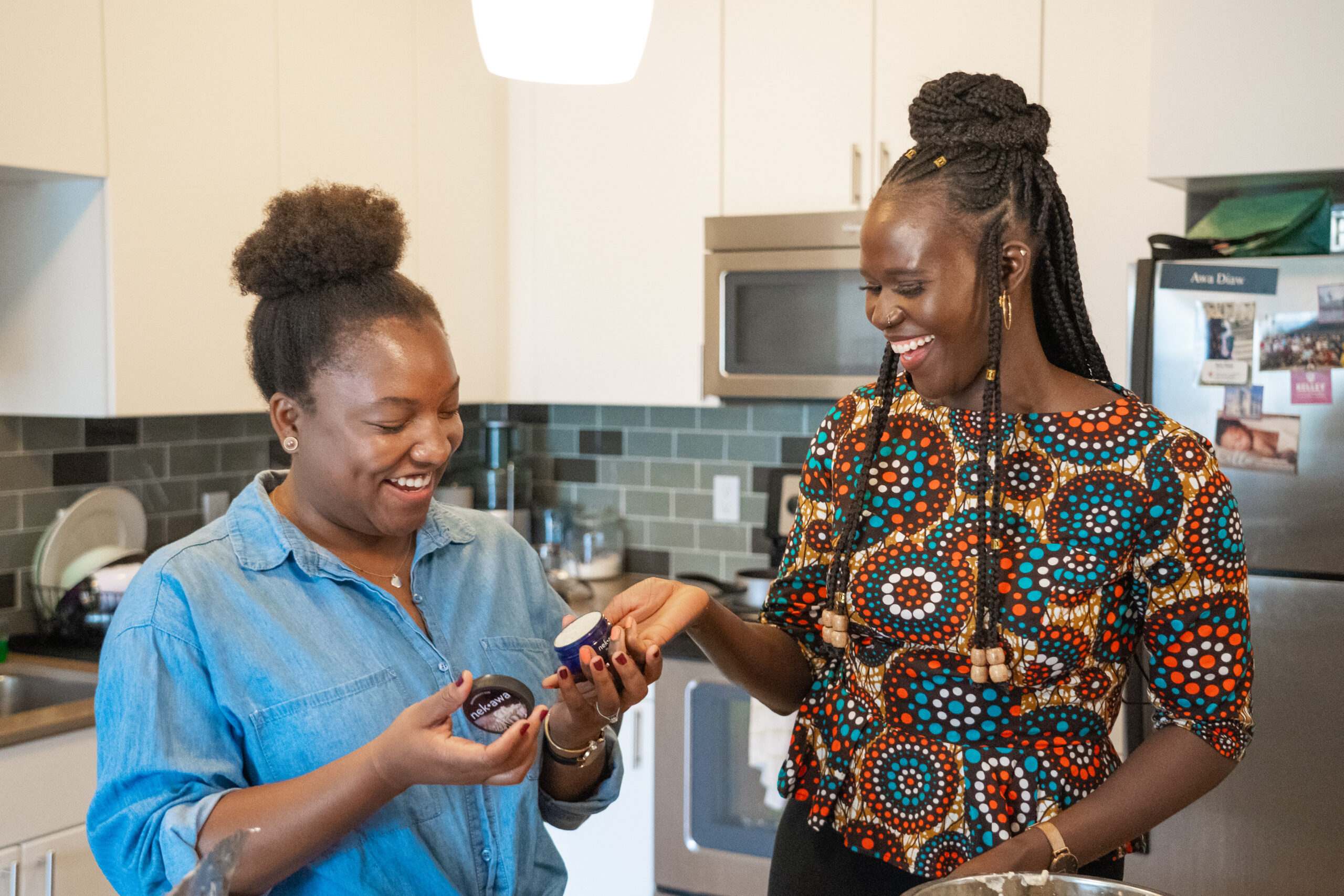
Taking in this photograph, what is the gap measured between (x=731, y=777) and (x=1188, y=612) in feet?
5.70

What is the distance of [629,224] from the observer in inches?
123

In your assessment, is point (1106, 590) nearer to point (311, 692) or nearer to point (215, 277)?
point (311, 692)

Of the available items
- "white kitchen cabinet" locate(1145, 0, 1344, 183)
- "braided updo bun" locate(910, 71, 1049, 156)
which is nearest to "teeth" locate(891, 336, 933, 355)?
"braided updo bun" locate(910, 71, 1049, 156)

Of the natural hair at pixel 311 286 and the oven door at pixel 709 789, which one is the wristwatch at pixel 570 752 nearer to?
the natural hair at pixel 311 286

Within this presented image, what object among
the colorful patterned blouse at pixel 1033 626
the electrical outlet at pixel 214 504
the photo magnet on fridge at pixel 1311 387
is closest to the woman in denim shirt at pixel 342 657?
the colorful patterned blouse at pixel 1033 626

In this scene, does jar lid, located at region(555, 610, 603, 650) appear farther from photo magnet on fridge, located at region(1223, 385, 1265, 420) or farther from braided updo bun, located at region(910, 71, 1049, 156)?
photo magnet on fridge, located at region(1223, 385, 1265, 420)

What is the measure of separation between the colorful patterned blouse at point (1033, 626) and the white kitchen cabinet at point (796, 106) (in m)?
1.65

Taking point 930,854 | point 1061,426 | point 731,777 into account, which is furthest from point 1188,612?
point 731,777

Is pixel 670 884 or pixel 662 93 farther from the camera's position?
pixel 662 93

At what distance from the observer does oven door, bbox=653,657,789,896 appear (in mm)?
Result: 2789

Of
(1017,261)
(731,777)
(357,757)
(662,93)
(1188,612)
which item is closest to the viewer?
(357,757)

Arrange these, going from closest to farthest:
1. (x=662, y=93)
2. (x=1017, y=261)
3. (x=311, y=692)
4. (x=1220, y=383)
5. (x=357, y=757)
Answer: (x=357, y=757)
(x=311, y=692)
(x=1017, y=261)
(x=1220, y=383)
(x=662, y=93)

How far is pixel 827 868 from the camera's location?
1.35 metres

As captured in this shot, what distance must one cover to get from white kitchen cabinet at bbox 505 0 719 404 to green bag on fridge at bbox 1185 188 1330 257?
3.94ft
